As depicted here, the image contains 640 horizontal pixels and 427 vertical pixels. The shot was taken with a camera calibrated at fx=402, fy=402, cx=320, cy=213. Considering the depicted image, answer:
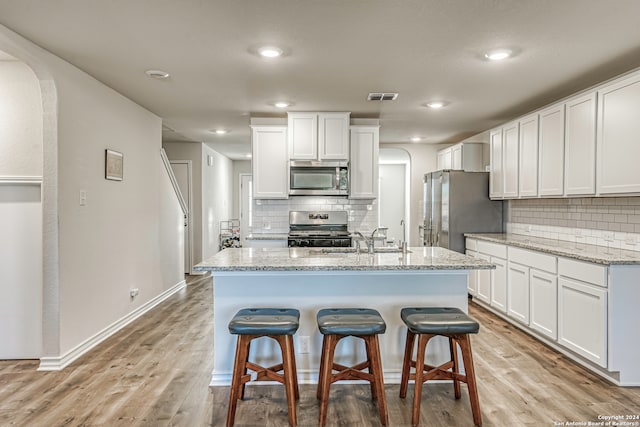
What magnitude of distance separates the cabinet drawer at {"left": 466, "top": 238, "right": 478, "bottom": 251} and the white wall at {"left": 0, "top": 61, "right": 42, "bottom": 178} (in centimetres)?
459

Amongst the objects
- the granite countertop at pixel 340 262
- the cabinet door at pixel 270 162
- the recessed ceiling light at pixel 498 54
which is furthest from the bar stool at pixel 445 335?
the cabinet door at pixel 270 162

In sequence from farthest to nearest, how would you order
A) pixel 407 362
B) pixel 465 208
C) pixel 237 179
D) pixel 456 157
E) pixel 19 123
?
1. pixel 237 179
2. pixel 456 157
3. pixel 465 208
4. pixel 19 123
5. pixel 407 362

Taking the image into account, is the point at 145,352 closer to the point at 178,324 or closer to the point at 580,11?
the point at 178,324

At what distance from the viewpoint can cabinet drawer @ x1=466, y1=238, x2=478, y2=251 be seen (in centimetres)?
501

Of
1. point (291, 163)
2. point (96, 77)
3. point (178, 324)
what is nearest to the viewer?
point (96, 77)

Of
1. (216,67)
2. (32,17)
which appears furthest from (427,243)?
(32,17)

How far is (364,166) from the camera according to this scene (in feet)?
16.8

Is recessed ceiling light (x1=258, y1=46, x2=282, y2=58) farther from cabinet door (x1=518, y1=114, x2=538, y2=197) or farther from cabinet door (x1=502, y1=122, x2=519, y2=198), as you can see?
cabinet door (x1=502, y1=122, x2=519, y2=198)

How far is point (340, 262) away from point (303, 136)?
2.56 metres

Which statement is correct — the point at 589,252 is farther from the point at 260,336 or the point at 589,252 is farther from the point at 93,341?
the point at 93,341

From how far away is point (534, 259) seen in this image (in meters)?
3.70

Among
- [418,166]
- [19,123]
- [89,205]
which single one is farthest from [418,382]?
[418,166]

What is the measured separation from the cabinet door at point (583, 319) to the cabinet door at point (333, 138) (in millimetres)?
2687

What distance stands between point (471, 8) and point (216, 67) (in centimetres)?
198
